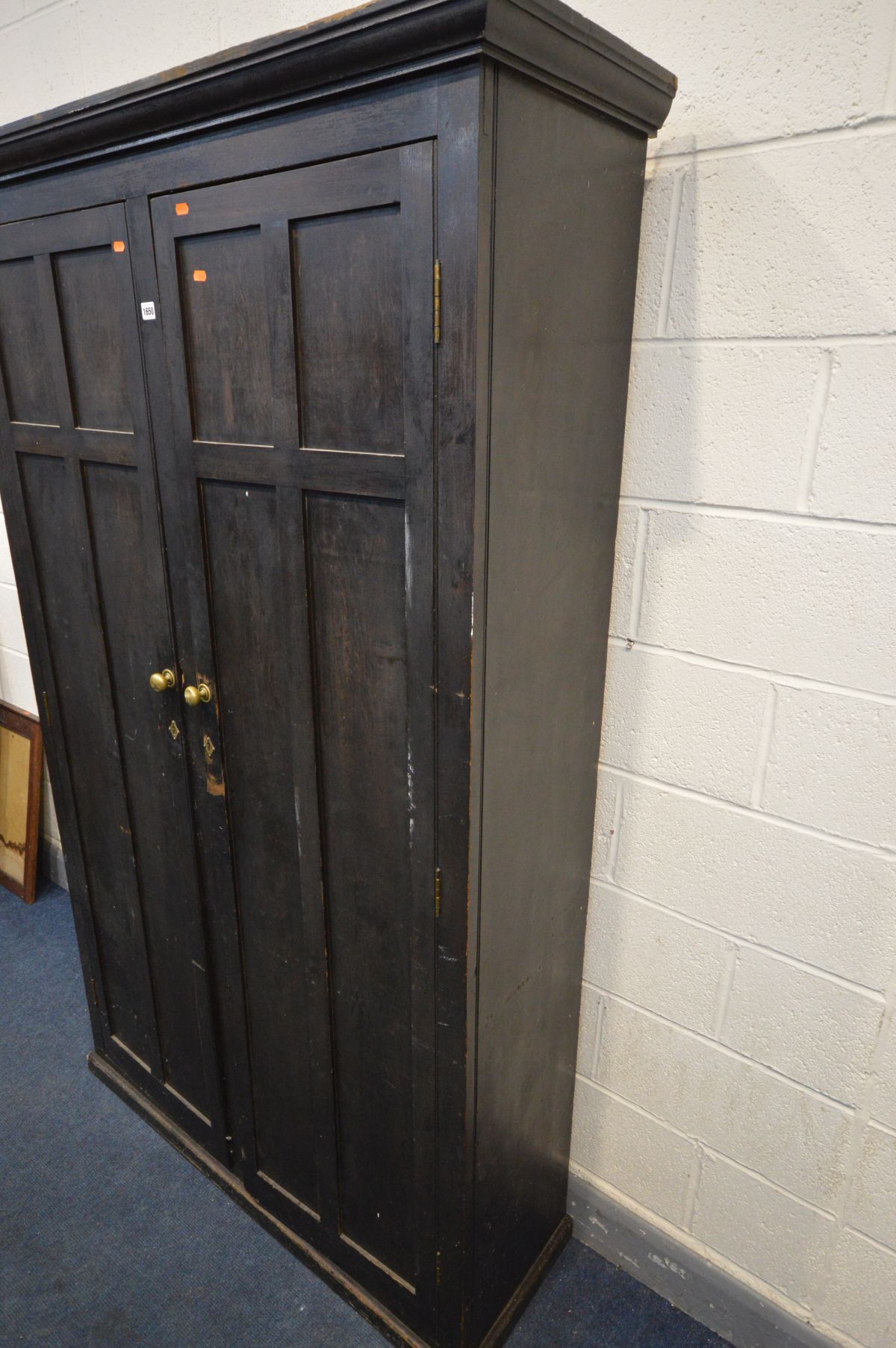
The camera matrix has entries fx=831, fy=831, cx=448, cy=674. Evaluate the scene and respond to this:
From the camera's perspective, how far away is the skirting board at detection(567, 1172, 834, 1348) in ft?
4.41

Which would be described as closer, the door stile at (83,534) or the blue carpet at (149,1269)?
the door stile at (83,534)

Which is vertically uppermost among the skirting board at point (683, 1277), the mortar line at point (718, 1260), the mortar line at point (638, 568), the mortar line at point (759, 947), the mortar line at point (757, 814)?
the mortar line at point (638, 568)

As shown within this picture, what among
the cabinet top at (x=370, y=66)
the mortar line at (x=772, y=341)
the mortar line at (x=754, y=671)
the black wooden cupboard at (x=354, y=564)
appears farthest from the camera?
the mortar line at (x=754, y=671)

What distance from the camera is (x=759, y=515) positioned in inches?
41.7

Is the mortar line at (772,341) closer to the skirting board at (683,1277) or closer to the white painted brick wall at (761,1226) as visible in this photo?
the white painted brick wall at (761,1226)

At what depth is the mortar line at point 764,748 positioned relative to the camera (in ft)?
3.64

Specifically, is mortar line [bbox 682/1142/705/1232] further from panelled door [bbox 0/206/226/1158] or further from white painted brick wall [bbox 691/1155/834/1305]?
panelled door [bbox 0/206/226/1158]

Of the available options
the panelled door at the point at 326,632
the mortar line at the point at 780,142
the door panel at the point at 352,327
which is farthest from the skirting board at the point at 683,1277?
the mortar line at the point at 780,142

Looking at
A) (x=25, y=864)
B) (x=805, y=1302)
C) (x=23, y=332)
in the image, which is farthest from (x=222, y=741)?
(x=25, y=864)

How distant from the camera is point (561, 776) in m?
1.18

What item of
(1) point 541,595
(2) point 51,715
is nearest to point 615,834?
(1) point 541,595

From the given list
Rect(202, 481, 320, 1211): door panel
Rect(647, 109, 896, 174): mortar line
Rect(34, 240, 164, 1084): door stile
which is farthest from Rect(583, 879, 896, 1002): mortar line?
Rect(647, 109, 896, 174): mortar line

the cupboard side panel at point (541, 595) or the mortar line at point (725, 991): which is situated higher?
the cupboard side panel at point (541, 595)

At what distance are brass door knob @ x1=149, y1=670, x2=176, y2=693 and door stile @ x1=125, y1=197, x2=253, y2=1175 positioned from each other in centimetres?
2
